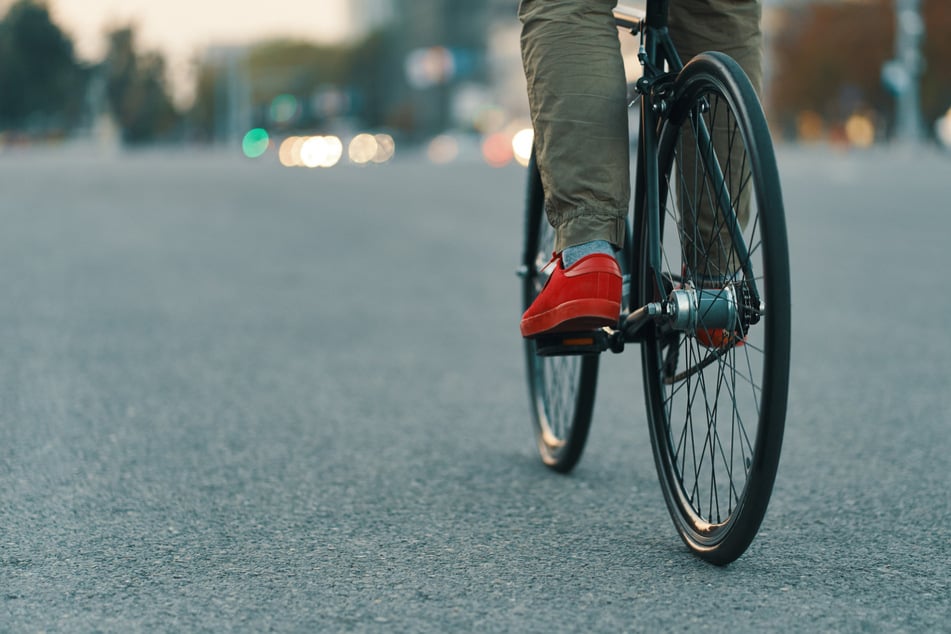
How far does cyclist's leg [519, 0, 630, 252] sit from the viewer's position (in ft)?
10.3

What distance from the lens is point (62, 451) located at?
4.34m

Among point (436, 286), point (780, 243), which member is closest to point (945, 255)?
point (436, 286)

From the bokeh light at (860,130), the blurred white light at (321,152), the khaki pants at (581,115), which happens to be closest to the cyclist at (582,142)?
the khaki pants at (581,115)

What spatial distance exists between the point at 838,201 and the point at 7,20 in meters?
51.2

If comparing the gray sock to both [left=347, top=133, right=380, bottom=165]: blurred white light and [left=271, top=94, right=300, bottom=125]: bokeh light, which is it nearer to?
[left=347, top=133, right=380, bottom=165]: blurred white light

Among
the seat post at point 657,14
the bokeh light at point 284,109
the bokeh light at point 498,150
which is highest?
the seat post at point 657,14

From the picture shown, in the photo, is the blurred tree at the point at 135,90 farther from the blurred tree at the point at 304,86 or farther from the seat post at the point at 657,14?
the seat post at the point at 657,14

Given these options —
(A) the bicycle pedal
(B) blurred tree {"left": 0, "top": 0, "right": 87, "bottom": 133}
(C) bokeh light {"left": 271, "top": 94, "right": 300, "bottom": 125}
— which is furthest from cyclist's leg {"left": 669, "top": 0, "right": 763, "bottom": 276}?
(C) bokeh light {"left": 271, "top": 94, "right": 300, "bottom": 125}

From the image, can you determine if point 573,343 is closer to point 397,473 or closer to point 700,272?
point 700,272

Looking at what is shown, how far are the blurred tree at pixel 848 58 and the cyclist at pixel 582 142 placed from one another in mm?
57829

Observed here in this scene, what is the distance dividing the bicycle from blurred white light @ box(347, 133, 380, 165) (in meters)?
76.1

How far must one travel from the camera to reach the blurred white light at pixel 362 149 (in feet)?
273

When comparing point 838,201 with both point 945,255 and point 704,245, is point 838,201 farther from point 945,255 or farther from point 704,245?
point 704,245

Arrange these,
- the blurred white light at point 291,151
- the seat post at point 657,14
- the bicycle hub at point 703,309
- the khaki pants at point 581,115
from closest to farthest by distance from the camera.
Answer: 1. the bicycle hub at point 703,309
2. the khaki pants at point 581,115
3. the seat post at point 657,14
4. the blurred white light at point 291,151
